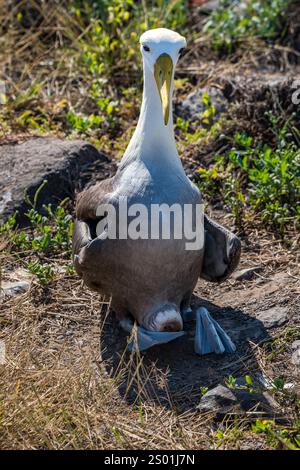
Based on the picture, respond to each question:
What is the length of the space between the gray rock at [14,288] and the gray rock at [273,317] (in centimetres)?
131

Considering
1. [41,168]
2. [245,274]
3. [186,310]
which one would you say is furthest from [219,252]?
[41,168]

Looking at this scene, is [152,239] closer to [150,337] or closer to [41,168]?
[150,337]

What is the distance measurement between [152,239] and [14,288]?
1021 mm

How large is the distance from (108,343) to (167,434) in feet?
3.10

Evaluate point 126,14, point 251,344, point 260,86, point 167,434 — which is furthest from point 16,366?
point 126,14

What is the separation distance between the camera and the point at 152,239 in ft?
15.8

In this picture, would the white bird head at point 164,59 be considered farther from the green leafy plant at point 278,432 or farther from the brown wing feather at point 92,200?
the green leafy plant at point 278,432

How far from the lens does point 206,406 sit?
4391 millimetres

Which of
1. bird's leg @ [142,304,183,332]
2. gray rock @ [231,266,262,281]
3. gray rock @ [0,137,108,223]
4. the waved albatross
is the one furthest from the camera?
gray rock @ [0,137,108,223]

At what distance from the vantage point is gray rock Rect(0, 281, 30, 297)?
17.6ft

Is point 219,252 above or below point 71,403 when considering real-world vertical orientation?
above

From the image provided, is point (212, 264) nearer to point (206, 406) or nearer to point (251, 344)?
point (251, 344)

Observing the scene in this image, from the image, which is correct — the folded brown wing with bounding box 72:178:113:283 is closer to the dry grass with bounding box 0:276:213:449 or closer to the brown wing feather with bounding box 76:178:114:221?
the brown wing feather with bounding box 76:178:114:221

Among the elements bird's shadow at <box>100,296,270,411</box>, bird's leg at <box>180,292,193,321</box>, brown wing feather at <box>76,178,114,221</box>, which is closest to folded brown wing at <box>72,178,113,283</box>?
brown wing feather at <box>76,178,114,221</box>
